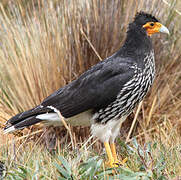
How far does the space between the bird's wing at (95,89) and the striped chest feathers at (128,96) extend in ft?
0.13

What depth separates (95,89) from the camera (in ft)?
10.8

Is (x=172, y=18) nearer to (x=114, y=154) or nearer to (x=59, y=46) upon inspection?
(x=59, y=46)

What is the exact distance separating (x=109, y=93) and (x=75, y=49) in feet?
3.23

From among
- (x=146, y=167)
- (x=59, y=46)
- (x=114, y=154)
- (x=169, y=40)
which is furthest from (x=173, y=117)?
(x=146, y=167)

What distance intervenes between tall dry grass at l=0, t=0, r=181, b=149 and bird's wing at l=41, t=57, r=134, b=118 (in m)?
0.58

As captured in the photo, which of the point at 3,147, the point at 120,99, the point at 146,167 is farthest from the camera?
the point at 120,99

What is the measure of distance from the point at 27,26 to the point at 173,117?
77.3 inches

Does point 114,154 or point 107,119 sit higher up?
point 107,119

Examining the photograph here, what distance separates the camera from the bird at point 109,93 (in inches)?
126

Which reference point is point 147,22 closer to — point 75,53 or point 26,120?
point 75,53

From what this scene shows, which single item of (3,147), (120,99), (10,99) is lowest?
(10,99)

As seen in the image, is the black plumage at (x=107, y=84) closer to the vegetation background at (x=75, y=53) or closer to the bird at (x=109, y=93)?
the bird at (x=109, y=93)

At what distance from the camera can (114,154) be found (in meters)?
3.32

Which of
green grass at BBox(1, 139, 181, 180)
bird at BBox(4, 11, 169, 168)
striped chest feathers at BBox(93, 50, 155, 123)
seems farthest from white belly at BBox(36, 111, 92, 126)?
green grass at BBox(1, 139, 181, 180)
